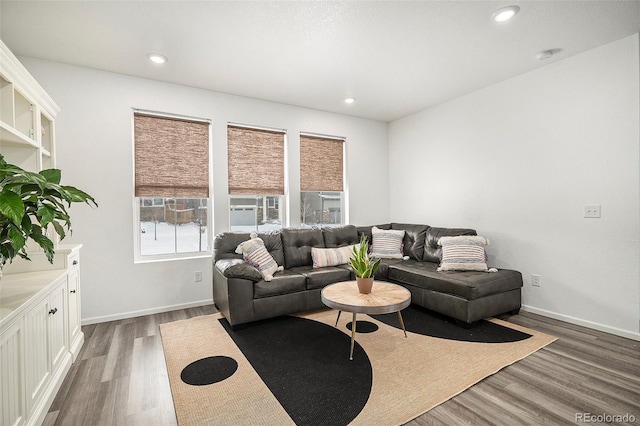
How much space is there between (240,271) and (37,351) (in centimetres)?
156

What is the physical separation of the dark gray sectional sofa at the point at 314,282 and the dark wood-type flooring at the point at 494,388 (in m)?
0.65

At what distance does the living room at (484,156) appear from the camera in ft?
9.41

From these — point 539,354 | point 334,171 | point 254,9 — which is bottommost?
point 539,354

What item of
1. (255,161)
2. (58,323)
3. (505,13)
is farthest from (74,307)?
(505,13)

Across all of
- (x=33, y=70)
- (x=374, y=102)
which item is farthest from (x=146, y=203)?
(x=374, y=102)

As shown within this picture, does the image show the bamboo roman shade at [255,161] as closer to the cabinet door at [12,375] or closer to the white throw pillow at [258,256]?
the white throw pillow at [258,256]

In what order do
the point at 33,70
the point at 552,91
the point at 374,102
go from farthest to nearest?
the point at 374,102 → the point at 552,91 → the point at 33,70

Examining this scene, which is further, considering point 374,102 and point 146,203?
point 374,102

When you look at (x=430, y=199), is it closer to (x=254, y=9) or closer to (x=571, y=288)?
(x=571, y=288)

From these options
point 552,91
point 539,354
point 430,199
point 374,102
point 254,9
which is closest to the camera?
point 254,9

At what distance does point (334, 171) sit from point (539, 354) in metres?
3.53

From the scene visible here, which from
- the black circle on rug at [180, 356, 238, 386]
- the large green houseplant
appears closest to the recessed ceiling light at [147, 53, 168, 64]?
the large green houseplant

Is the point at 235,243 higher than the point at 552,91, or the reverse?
the point at 552,91

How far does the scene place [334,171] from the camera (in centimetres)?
512
